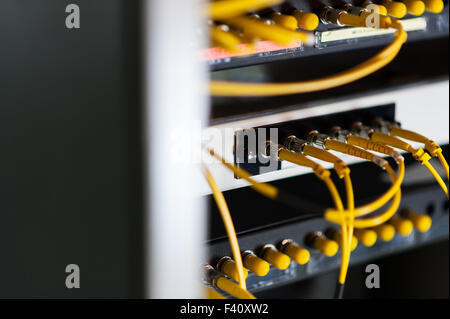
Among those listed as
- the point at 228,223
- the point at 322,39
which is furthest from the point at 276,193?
the point at 322,39

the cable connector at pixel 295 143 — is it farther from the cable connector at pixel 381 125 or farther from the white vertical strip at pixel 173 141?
the white vertical strip at pixel 173 141

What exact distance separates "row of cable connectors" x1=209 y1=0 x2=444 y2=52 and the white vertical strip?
0.29 ft

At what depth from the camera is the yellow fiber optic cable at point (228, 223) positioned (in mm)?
521

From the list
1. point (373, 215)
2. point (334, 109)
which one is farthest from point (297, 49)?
point (373, 215)

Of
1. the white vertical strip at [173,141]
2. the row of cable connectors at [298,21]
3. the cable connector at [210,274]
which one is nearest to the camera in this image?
the white vertical strip at [173,141]

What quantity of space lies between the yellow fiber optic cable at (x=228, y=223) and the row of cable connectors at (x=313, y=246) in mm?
16

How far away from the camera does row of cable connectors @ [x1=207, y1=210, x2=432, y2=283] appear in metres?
0.59

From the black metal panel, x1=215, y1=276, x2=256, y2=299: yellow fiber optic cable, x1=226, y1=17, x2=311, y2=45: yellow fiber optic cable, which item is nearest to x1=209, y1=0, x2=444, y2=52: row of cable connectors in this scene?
x1=226, y1=17, x2=311, y2=45: yellow fiber optic cable

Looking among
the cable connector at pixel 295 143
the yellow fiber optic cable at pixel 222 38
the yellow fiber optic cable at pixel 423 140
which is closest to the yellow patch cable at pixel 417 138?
the yellow fiber optic cable at pixel 423 140

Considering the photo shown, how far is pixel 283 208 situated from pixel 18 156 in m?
0.26

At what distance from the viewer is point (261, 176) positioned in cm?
59

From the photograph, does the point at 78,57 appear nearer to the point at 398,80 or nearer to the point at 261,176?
the point at 261,176

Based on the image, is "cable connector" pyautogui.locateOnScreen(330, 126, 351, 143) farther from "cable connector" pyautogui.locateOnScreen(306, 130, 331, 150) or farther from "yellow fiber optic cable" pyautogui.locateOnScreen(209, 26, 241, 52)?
"yellow fiber optic cable" pyautogui.locateOnScreen(209, 26, 241, 52)

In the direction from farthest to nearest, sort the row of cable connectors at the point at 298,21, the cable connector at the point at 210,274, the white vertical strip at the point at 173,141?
1. the cable connector at the point at 210,274
2. the row of cable connectors at the point at 298,21
3. the white vertical strip at the point at 173,141
